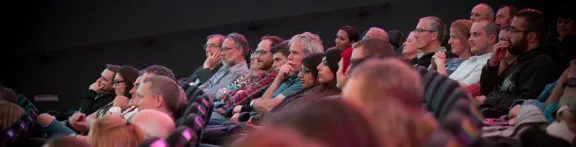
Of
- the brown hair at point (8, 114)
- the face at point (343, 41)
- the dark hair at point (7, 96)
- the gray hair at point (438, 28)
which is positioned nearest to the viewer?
the brown hair at point (8, 114)

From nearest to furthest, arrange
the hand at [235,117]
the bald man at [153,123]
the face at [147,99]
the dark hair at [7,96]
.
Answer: the bald man at [153,123] → the face at [147,99] → the dark hair at [7,96] → the hand at [235,117]

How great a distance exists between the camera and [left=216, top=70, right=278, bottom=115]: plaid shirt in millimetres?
4062

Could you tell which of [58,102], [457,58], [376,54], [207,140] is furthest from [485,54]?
[58,102]

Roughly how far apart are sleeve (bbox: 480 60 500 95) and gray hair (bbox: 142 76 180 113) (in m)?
1.29

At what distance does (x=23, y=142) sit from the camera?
322cm

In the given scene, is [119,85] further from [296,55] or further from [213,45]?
[296,55]

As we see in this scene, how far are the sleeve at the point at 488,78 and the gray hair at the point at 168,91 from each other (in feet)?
4.22

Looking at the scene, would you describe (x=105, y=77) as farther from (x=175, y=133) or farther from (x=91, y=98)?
(x=175, y=133)

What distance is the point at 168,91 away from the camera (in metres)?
2.95

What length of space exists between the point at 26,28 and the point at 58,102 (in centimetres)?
62

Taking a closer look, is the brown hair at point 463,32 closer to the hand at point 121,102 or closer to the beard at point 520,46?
the beard at point 520,46

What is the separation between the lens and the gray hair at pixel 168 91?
2941 mm

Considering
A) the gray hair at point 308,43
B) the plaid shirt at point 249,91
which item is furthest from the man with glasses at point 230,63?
the gray hair at point 308,43

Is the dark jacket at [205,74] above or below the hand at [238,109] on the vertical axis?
below
